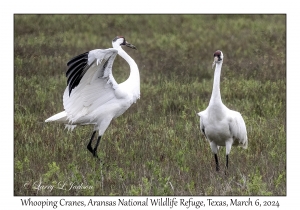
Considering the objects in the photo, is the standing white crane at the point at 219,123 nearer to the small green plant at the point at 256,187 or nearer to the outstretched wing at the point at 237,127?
the outstretched wing at the point at 237,127

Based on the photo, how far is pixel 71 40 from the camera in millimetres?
14922

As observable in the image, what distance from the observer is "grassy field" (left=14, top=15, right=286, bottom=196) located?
6141 mm

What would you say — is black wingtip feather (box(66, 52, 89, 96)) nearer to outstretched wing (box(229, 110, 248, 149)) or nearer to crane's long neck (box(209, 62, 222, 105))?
crane's long neck (box(209, 62, 222, 105))

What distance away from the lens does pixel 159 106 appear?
9.59 m

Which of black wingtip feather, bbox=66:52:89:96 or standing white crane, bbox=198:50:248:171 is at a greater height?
black wingtip feather, bbox=66:52:89:96

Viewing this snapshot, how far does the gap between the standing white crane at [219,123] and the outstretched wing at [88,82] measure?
1.13 metres

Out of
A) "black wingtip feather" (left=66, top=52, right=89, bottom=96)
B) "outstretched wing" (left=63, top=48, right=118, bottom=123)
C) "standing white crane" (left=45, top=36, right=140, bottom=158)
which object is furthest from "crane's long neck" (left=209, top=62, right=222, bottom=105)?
"black wingtip feather" (left=66, top=52, right=89, bottom=96)

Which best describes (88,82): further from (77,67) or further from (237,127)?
(237,127)

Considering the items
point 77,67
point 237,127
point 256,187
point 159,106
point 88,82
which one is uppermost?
point 77,67

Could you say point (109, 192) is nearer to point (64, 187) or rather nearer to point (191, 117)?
point (64, 187)

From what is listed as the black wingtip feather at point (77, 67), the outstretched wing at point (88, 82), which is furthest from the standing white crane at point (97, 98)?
the black wingtip feather at point (77, 67)

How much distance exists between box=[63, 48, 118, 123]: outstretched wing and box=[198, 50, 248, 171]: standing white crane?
3.71ft

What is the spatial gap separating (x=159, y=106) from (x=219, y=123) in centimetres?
297

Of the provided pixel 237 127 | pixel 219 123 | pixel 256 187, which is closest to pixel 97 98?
pixel 219 123
